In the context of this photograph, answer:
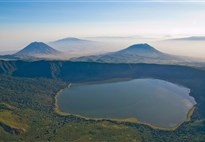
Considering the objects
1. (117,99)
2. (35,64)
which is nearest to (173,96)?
(117,99)

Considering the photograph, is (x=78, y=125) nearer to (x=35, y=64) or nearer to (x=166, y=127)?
(x=166, y=127)

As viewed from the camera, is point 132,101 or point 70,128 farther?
point 132,101

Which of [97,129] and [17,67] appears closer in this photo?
[97,129]

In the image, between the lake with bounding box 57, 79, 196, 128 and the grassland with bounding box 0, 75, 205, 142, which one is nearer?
the grassland with bounding box 0, 75, 205, 142

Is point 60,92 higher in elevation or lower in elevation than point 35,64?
lower

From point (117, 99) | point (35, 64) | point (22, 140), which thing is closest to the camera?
point (22, 140)

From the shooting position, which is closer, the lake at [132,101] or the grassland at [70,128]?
the grassland at [70,128]

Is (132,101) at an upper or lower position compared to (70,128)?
upper

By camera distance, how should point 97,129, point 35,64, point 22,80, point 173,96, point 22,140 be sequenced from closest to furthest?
point 22,140 → point 97,129 → point 173,96 → point 22,80 → point 35,64
